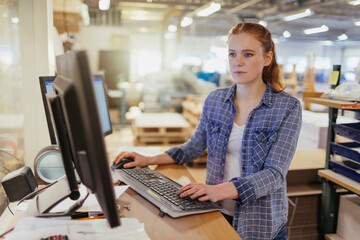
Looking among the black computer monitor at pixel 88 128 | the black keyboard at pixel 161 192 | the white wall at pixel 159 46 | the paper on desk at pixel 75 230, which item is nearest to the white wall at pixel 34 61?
the black keyboard at pixel 161 192

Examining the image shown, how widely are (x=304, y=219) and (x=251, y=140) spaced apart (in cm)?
150

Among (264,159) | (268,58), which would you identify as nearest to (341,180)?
(264,159)

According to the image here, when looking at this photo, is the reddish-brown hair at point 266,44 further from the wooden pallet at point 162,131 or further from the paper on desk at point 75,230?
the wooden pallet at point 162,131

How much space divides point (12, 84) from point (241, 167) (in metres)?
2.43

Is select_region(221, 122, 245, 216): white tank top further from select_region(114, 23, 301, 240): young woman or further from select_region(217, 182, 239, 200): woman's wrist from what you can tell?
select_region(217, 182, 239, 200): woman's wrist

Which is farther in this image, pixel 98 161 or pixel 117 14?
pixel 117 14

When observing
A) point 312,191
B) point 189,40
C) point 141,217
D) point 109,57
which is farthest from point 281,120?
point 189,40

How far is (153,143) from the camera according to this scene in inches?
165

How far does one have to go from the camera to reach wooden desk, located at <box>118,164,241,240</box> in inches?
42.9

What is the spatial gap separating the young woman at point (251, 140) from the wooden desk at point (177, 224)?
0.40 feet

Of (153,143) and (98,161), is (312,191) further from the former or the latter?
(98,161)

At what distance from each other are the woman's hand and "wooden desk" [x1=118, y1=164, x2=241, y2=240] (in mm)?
72

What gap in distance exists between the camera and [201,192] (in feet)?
4.26

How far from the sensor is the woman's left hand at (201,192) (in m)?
1.30
